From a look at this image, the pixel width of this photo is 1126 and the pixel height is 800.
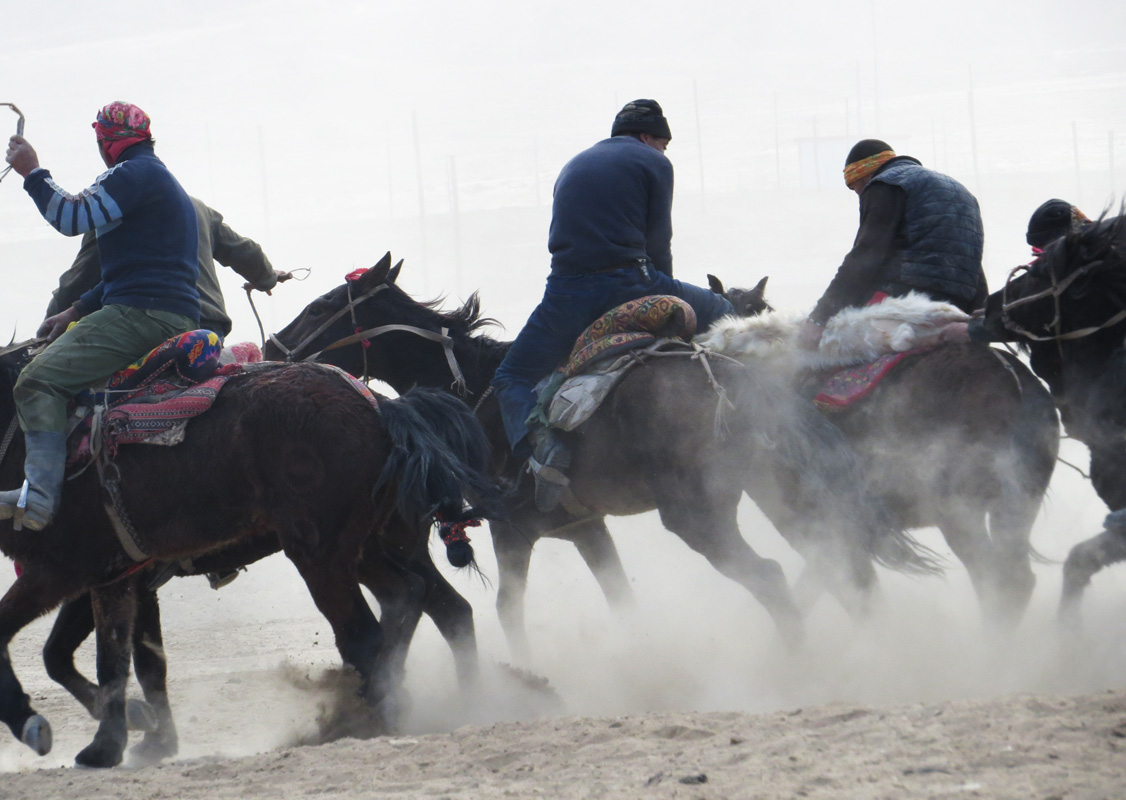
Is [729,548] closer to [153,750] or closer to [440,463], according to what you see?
[440,463]

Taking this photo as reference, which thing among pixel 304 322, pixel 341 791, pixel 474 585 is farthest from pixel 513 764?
pixel 474 585

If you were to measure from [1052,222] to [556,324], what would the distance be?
2.44 m

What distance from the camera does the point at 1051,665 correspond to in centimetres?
456

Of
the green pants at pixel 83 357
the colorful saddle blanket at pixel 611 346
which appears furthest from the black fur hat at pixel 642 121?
the green pants at pixel 83 357

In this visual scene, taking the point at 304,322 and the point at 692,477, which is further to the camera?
the point at 304,322

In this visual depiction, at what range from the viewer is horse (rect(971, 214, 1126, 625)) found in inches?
177

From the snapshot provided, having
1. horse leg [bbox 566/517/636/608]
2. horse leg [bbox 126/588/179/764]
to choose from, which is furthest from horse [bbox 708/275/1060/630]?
horse leg [bbox 126/588/179/764]

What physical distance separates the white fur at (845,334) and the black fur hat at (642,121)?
3.81ft

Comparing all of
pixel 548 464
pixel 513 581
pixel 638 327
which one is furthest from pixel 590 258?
pixel 513 581

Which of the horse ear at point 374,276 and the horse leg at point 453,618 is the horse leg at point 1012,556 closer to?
the horse leg at point 453,618

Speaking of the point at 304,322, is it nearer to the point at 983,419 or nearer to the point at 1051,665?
the point at 983,419

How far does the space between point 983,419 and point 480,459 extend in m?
2.23

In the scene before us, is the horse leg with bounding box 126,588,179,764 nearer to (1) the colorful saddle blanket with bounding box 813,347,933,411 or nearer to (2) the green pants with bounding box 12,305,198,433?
(2) the green pants with bounding box 12,305,198,433

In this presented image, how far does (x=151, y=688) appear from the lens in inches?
216
